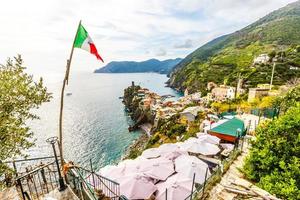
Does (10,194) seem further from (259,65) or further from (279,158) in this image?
(259,65)

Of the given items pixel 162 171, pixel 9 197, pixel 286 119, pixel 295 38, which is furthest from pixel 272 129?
pixel 295 38

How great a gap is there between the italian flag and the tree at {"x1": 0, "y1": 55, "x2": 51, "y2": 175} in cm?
392

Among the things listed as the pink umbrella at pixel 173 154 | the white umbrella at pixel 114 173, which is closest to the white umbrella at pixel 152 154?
the pink umbrella at pixel 173 154

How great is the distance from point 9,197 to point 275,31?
547 feet

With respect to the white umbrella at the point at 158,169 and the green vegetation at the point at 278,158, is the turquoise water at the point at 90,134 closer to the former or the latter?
the white umbrella at the point at 158,169

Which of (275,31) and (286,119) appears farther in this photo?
(275,31)

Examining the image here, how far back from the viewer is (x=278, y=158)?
7.38m

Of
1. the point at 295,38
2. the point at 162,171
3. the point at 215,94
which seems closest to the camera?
the point at 162,171

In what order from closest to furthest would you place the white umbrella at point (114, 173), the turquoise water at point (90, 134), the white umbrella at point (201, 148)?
the white umbrella at point (114, 173), the white umbrella at point (201, 148), the turquoise water at point (90, 134)

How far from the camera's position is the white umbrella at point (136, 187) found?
10406mm

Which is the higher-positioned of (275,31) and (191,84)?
(275,31)

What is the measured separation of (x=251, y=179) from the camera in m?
8.35

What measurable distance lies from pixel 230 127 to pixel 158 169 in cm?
1001

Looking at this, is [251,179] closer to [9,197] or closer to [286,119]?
[286,119]
